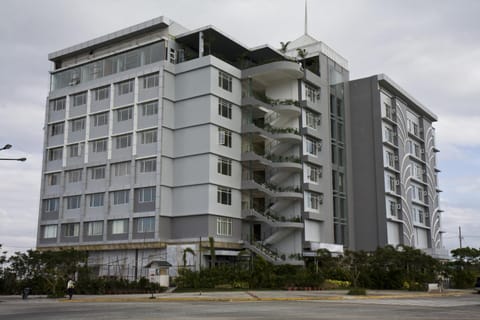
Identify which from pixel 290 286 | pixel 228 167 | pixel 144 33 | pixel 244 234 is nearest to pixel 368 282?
pixel 290 286

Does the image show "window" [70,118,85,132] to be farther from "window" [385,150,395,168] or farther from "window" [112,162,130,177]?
"window" [385,150,395,168]

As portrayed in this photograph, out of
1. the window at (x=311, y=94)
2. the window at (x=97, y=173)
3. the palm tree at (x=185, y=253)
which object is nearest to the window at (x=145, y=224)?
the palm tree at (x=185, y=253)

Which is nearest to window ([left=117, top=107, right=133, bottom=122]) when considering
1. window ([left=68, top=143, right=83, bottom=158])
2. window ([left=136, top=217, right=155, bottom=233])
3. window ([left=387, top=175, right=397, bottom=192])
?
Result: window ([left=68, top=143, right=83, bottom=158])

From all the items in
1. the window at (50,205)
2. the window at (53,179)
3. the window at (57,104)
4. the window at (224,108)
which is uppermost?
the window at (57,104)

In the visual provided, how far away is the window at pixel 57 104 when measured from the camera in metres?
69.4

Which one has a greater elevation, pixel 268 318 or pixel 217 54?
pixel 217 54

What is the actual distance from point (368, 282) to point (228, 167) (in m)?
18.1

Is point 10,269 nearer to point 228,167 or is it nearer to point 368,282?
point 228,167

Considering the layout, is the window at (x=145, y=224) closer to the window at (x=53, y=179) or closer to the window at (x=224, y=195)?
the window at (x=224, y=195)

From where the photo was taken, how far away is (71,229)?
64.9m

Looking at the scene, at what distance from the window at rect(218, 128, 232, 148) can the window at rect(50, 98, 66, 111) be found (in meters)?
21.7

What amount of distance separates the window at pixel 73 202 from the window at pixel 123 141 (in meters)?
7.93

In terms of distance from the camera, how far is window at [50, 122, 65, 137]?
6894 centimetres

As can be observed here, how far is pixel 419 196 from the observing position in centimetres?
8150
